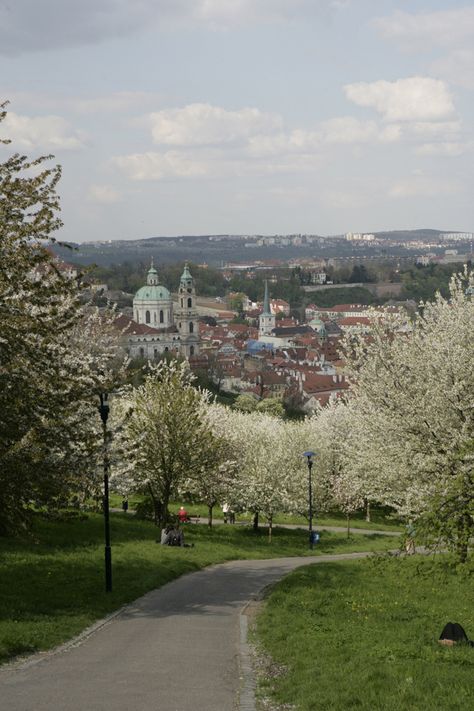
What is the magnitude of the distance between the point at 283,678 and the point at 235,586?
37.1 ft

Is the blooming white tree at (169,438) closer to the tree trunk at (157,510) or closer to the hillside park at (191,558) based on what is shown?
the hillside park at (191,558)

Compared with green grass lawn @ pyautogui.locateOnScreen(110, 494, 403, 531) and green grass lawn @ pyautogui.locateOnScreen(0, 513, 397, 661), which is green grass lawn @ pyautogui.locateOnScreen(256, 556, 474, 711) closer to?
green grass lawn @ pyautogui.locateOnScreen(0, 513, 397, 661)

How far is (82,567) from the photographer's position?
23875 mm

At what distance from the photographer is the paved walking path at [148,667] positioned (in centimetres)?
1267

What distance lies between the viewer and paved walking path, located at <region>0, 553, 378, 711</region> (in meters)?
12.7

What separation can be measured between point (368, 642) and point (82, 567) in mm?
10414

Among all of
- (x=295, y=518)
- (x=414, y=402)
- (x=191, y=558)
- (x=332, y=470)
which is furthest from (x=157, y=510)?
(x=332, y=470)

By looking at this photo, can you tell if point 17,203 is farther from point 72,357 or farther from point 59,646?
point 59,646

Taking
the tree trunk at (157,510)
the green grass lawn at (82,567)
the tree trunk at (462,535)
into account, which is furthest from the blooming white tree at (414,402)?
the tree trunk at (157,510)

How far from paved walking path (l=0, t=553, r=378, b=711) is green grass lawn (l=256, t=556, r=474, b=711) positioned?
70 cm

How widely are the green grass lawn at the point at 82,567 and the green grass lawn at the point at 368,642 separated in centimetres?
306

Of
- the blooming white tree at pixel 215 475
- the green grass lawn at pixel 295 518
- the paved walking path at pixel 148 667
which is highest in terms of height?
the paved walking path at pixel 148 667

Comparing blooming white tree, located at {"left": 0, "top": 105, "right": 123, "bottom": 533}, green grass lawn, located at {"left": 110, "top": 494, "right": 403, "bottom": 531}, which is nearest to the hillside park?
blooming white tree, located at {"left": 0, "top": 105, "right": 123, "bottom": 533}

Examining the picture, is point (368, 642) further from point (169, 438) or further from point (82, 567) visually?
point (169, 438)
